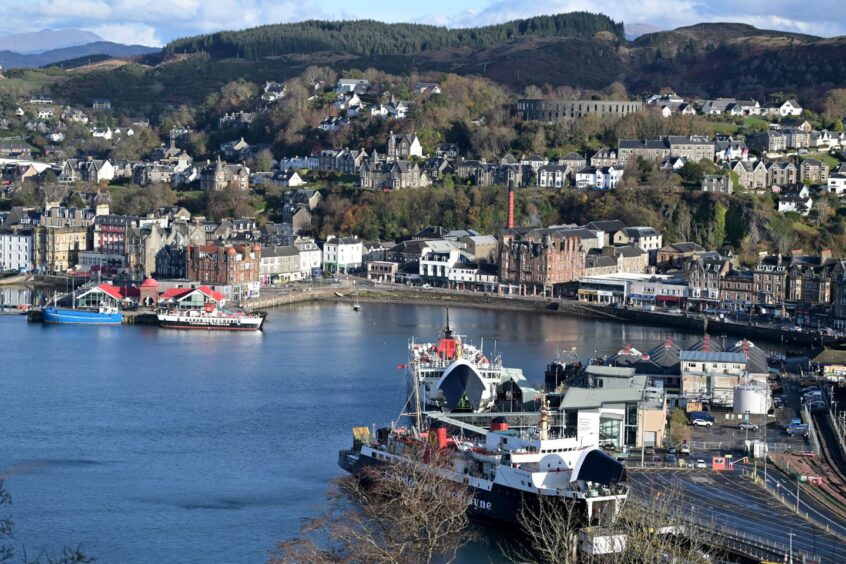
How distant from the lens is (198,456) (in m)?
14.7

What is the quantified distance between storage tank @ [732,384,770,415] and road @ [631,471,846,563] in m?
2.74

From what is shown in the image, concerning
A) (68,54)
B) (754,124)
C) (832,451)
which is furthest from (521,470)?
Answer: (68,54)

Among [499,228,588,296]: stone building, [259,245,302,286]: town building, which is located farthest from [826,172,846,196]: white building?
[259,245,302,286]: town building

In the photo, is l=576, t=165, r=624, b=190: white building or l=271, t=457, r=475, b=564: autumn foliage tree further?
l=576, t=165, r=624, b=190: white building

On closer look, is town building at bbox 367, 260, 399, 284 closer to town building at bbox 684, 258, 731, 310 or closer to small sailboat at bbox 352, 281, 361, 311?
small sailboat at bbox 352, 281, 361, 311

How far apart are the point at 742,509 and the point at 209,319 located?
45.8 ft

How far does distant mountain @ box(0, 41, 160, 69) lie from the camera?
101 metres

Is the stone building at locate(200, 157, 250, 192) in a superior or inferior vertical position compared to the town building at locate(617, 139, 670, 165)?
inferior

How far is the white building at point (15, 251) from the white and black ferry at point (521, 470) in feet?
64.3

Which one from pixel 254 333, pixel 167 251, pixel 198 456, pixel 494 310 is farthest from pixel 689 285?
pixel 198 456

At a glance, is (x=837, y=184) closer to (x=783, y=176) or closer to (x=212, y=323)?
(x=783, y=176)

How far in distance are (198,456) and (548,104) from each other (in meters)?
26.3

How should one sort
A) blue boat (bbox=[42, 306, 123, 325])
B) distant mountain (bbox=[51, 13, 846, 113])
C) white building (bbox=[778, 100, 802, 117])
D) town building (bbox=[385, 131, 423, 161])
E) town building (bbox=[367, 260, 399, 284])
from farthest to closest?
distant mountain (bbox=[51, 13, 846, 113])
white building (bbox=[778, 100, 802, 117])
town building (bbox=[385, 131, 423, 161])
town building (bbox=[367, 260, 399, 284])
blue boat (bbox=[42, 306, 123, 325])

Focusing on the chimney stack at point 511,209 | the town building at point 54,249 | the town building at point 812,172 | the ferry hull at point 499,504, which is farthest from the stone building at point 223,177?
the ferry hull at point 499,504
